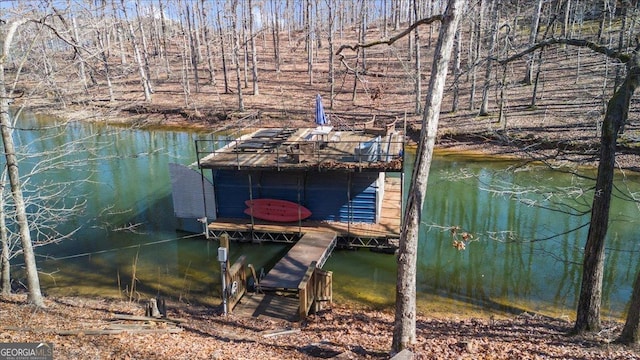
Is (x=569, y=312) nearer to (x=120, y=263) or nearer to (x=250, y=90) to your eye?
(x=120, y=263)

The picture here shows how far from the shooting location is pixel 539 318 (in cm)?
1073

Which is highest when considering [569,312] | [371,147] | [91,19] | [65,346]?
[91,19]

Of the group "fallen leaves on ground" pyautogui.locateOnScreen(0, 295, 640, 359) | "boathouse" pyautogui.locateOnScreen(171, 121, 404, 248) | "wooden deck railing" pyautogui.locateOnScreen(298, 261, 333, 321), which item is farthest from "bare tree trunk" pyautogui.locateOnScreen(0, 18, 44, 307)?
"boathouse" pyautogui.locateOnScreen(171, 121, 404, 248)

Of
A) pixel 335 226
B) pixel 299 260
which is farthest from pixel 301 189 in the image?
pixel 299 260

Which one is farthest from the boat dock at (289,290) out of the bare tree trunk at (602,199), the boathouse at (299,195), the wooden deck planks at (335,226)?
the bare tree trunk at (602,199)

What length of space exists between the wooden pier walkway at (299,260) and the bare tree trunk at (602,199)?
6.62 meters

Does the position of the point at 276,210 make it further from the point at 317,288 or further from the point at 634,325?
the point at 634,325

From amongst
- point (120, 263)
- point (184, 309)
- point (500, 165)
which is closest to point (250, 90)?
point (500, 165)

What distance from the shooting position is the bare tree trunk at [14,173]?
776 cm

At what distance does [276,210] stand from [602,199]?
10.5 meters

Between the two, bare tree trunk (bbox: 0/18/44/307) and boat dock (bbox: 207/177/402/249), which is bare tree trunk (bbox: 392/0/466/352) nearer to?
bare tree trunk (bbox: 0/18/44/307)

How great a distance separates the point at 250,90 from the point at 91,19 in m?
36.5

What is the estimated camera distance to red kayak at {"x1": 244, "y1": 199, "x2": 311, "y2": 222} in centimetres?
1592

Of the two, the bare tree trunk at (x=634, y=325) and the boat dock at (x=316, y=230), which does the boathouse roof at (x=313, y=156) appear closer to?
the boat dock at (x=316, y=230)
